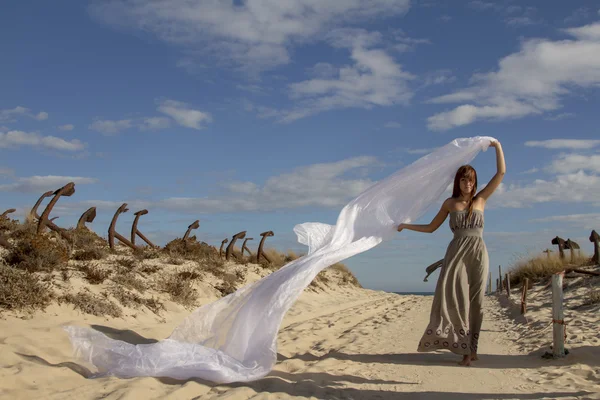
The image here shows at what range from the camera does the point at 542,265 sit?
1919 centimetres

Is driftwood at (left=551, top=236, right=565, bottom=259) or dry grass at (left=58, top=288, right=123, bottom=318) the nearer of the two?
dry grass at (left=58, top=288, right=123, bottom=318)

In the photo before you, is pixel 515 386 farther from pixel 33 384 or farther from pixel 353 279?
pixel 353 279

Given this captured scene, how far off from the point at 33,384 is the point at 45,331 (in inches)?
71.4

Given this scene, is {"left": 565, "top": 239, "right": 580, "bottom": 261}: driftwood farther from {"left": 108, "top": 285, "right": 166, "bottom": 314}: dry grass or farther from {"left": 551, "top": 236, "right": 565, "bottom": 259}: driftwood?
{"left": 108, "top": 285, "right": 166, "bottom": 314}: dry grass

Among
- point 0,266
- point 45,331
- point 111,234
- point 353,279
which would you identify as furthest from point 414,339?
point 353,279

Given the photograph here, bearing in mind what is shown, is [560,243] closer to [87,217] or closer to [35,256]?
[87,217]

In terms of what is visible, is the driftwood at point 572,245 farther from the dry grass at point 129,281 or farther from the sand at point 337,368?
the dry grass at point 129,281

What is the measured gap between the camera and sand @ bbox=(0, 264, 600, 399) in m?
4.73

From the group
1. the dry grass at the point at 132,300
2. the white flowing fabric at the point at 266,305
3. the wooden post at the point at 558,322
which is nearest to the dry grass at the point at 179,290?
the dry grass at the point at 132,300

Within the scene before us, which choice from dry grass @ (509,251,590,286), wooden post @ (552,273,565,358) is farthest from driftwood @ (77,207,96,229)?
dry grass @ (509,251,590,286)

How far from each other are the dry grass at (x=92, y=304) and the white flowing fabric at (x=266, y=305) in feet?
8.22

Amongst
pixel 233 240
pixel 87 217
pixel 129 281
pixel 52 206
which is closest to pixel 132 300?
pixel 129 281

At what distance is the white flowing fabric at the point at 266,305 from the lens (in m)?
5.24

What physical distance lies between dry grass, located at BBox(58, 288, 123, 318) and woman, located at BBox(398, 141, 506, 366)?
16.3ft
